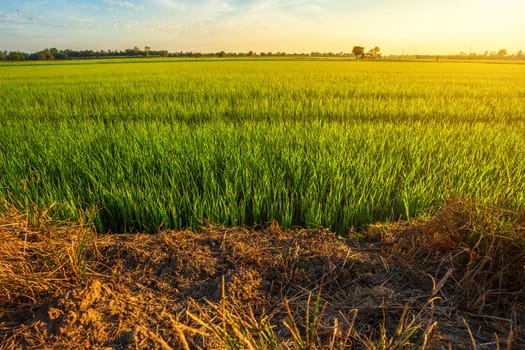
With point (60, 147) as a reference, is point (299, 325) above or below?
below

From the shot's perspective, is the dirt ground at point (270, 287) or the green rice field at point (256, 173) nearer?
the dirt ground at point (270, 287)

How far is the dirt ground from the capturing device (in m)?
1.04

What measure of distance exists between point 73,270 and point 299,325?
977mm

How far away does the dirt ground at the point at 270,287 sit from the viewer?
3.41ft

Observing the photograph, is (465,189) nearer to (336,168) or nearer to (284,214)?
(336,168)

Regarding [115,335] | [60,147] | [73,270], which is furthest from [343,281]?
[60,147]

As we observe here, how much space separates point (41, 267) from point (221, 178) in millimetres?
1356

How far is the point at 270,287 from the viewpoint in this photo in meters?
1.32

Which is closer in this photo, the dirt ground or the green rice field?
the dirt ground

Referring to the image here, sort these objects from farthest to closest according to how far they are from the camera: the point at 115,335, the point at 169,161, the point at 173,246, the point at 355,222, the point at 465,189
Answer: the point at 169,161 → the point at 465,189 → the point at 355,222 → the point at 173,246 → the point at 115,335

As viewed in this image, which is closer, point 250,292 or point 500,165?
point 250,292

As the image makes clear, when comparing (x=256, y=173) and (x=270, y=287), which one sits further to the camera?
(x=256, y=173)

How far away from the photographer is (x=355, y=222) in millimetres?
2049

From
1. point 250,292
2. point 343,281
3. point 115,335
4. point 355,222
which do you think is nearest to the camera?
point 115,335
